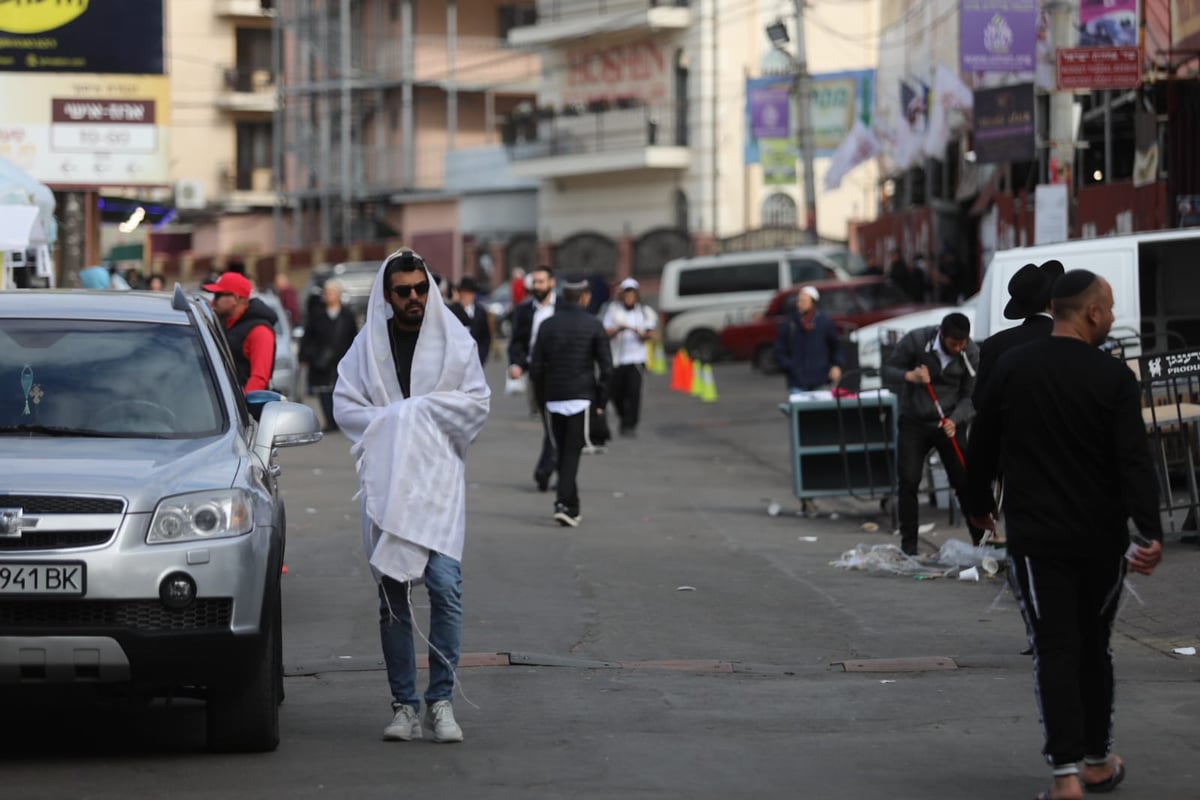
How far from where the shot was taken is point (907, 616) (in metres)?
10.9

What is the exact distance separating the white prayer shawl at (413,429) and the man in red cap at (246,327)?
14.9 ft

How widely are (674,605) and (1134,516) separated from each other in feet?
17.3

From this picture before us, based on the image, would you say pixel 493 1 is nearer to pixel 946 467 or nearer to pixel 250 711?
→ pixel 946 467

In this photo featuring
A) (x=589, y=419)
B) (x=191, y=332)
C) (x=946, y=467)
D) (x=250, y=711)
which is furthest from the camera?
(x=589, y=419)

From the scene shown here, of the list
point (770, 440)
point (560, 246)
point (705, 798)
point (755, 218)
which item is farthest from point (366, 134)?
point (705, 798)

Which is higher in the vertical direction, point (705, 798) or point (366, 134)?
point (366, 134)

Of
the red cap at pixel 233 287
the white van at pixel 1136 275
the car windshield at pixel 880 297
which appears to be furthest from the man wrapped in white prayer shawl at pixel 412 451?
the car windshield at pixel 880 297

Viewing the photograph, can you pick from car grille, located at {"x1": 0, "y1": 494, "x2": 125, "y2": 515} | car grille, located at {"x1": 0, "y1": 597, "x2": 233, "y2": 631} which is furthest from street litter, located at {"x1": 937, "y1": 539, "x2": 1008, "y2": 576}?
car grille, located at {"x1": 0, "y1": 494, "x2": 125, "y2": 515}

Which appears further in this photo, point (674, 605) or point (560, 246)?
point (560, 246)

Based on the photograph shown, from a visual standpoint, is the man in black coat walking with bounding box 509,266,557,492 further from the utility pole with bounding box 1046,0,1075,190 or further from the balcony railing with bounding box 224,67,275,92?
the balcony railing with bounding box 224,67,275,92

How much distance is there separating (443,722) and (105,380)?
1.87 meters

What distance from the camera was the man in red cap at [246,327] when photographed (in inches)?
469

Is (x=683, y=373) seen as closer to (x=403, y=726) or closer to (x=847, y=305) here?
(x=847, y=305)

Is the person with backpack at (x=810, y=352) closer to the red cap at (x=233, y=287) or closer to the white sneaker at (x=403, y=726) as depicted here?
the red cap at (x=233, y=287)
